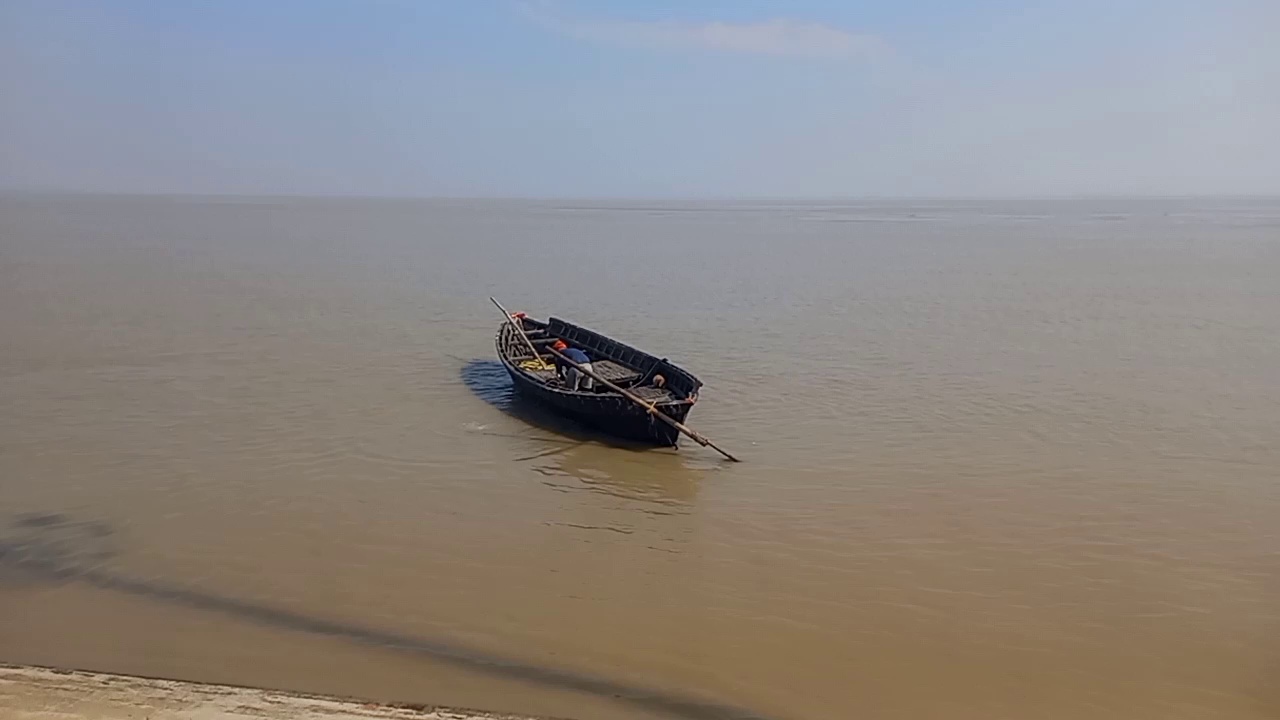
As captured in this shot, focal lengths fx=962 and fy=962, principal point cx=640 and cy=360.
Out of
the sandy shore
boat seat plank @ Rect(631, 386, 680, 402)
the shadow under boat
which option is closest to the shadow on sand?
the sandy shore

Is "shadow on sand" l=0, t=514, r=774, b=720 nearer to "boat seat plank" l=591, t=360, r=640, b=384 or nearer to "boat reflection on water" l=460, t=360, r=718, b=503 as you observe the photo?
"boat reflection on water" l=460, t=360, r=718, b=503

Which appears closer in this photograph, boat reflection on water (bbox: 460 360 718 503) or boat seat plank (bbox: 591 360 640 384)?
boat reflection on water (bbox: 460 360 718 503)

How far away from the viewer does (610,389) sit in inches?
488

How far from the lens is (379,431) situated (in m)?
12.3

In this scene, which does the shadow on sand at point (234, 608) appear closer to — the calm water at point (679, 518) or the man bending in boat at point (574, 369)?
the calm water at point (679, 518)

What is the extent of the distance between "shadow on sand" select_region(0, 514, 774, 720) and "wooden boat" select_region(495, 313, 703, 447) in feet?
16.1

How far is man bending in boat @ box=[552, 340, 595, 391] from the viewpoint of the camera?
41.4 feet

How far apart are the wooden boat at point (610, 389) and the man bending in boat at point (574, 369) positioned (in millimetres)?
99

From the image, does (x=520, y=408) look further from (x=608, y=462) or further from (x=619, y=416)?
(x=608, y=462)

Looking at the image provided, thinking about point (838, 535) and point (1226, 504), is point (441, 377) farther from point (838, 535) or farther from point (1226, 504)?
point (1226, 504)

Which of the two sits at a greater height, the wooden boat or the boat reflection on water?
the wooden boat

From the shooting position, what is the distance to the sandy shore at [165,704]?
4930mm

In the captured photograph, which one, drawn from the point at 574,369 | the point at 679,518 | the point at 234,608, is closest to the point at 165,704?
the point at 234,608

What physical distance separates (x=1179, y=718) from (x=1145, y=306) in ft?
65.3
